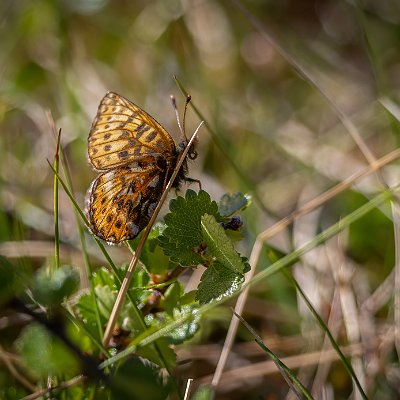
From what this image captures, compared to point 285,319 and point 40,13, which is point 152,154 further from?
point 40,13

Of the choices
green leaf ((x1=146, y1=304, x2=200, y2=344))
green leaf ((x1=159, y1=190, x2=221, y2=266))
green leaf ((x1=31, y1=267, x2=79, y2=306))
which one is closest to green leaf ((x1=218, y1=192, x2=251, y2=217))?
green leaf ((x1=159, y1=190, x2=221, y2=266))

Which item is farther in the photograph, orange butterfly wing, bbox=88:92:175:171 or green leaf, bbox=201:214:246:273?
orange butterfly wing, bbox=88:92:175:171

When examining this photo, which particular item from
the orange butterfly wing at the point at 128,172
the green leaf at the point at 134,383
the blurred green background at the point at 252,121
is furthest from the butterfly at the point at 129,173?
the green leaf at the point at 134,383

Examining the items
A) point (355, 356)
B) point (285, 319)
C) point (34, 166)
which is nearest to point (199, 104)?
point (34, 166)

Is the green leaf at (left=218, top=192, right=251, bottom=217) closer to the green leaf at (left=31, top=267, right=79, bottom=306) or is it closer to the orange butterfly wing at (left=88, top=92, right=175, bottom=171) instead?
the orange butterfly wing at (left=88, top=92, right=175, bottom=171)

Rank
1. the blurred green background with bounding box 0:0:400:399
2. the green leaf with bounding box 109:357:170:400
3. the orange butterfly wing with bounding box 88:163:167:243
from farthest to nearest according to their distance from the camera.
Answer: the blurred green background with bounding box 0:0:400:399 < the orange butterfly wing with bounding box 88:163:167:243 < the green leaf with bounding box 109:357:170:400

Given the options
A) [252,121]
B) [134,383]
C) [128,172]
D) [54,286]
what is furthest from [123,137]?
[252,121]
